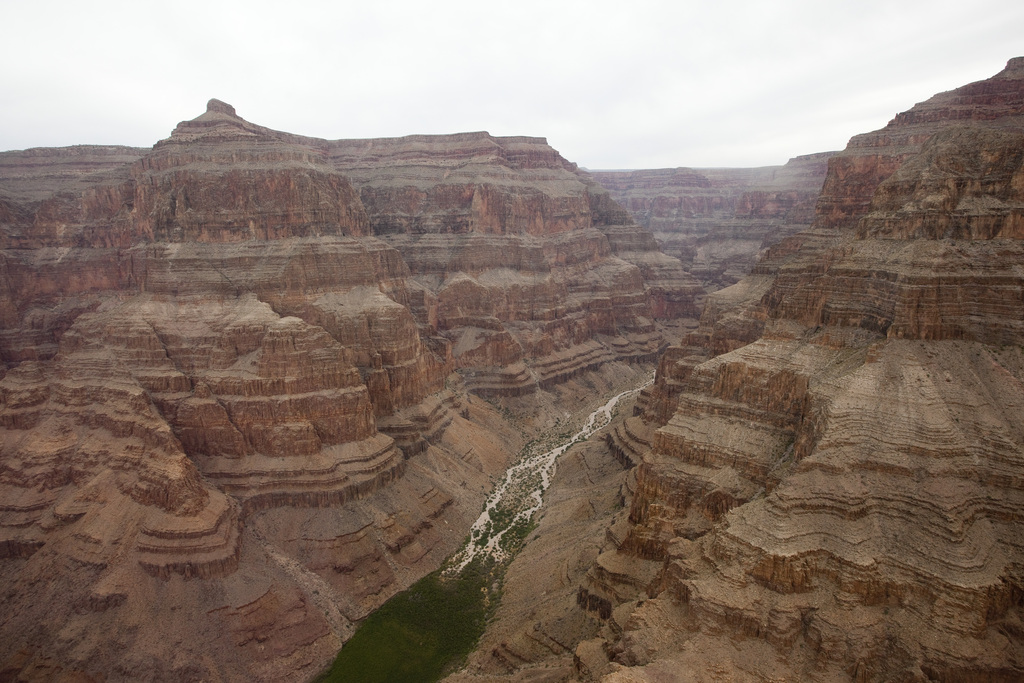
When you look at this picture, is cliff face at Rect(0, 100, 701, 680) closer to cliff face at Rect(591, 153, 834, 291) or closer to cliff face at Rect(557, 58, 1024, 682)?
cliff face at Rect(557, 58, 1024, 682)

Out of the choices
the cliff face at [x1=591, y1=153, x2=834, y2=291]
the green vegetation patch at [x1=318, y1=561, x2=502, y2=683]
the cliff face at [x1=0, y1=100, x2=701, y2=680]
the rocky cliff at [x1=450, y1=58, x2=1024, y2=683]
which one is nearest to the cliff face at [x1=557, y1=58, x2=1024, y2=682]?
the rocky cliff at [x1=450, y1=58, x2=1024, y2=683]

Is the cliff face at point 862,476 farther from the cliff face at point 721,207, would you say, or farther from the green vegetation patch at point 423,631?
the cliff face at point 721,207

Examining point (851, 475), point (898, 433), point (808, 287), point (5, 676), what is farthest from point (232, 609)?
point (808, 287)

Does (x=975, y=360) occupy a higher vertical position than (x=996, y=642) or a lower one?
higher

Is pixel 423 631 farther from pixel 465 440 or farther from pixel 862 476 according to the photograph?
pixel 862 476

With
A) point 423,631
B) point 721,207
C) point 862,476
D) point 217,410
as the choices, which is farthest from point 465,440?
point 721,207

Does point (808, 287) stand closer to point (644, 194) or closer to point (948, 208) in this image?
point (948, 208)
